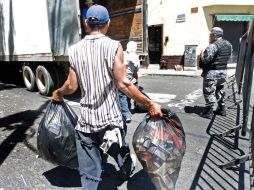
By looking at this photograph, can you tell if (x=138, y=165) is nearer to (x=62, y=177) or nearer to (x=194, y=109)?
(x=62, y=177)

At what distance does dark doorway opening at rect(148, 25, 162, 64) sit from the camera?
61.0 ft

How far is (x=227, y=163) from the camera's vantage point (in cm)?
412

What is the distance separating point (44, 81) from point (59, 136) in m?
5.87

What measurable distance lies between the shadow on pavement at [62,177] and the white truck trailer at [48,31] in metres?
3.98

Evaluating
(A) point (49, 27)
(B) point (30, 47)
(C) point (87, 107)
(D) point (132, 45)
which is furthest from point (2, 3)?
(C) point (87, 107)

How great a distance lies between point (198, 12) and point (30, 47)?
1013 cm

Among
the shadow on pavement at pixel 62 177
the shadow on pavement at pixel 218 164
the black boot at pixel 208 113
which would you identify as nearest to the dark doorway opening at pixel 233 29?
the black boot at pixel 208 113

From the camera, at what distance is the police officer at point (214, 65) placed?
20.5 feet

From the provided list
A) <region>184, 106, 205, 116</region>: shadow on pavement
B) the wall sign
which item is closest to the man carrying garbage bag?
<region>184, 106, 205, 116</region>: shadow on pavement

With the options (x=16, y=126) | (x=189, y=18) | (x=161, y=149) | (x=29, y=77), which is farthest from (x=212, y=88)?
(x=189, y=18)

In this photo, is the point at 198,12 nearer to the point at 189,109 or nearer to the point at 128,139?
the point at 189,109

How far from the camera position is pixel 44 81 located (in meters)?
9.04

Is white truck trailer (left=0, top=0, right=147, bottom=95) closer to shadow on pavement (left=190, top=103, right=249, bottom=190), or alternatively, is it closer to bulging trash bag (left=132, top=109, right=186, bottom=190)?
shadow on pavement (left=190, top=103, right=249, bottom=190)

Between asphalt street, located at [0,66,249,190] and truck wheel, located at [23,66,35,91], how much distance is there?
4.94 feet
